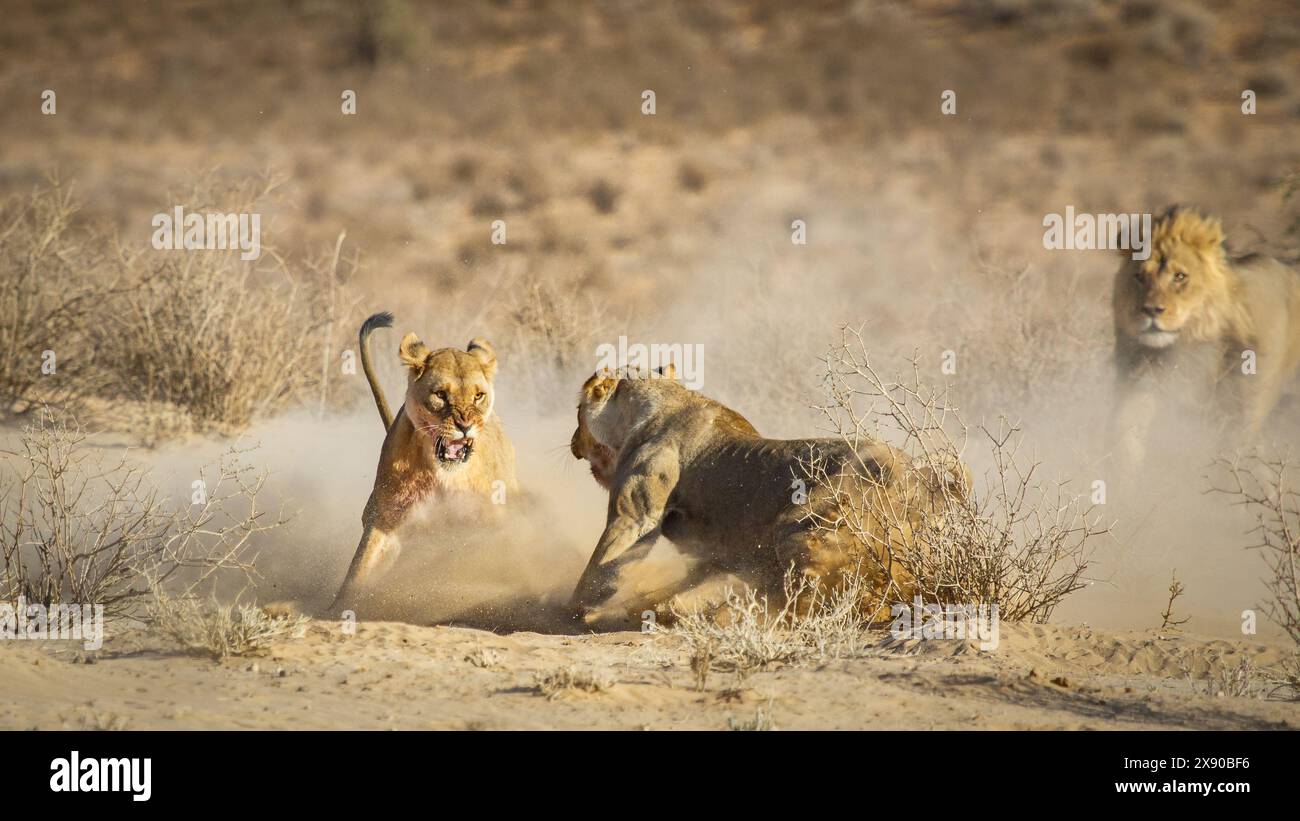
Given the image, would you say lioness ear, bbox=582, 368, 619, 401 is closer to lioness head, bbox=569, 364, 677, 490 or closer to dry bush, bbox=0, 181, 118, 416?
lioness head, bbox=569, 364, 677, 490

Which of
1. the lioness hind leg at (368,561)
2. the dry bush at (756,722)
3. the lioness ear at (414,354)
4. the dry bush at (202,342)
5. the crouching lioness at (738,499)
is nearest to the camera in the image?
the dry bush at (756,722)

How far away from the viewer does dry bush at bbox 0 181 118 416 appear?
11750mm

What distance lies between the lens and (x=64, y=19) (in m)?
38.7

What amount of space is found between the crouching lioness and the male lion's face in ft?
11.7

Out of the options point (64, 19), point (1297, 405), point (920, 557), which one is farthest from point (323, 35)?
point (920, 557)

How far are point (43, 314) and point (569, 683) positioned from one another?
A: 766 centimetres

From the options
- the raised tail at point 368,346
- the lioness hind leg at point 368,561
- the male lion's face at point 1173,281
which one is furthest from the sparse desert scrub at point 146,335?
the male lion's face at point 1173,281

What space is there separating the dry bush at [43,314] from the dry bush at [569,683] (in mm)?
6949

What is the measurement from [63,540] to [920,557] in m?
4.38

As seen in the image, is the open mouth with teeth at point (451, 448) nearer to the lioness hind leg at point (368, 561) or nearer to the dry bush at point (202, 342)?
the lioness hind leg at point (368, 561)

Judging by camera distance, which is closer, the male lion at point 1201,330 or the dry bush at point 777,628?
the dry bush at point 777,628

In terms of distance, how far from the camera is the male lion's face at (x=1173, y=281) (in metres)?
10.7

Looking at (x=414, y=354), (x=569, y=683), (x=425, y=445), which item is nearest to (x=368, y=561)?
(x=425, y=445)

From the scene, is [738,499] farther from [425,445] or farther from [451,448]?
[425,445]
